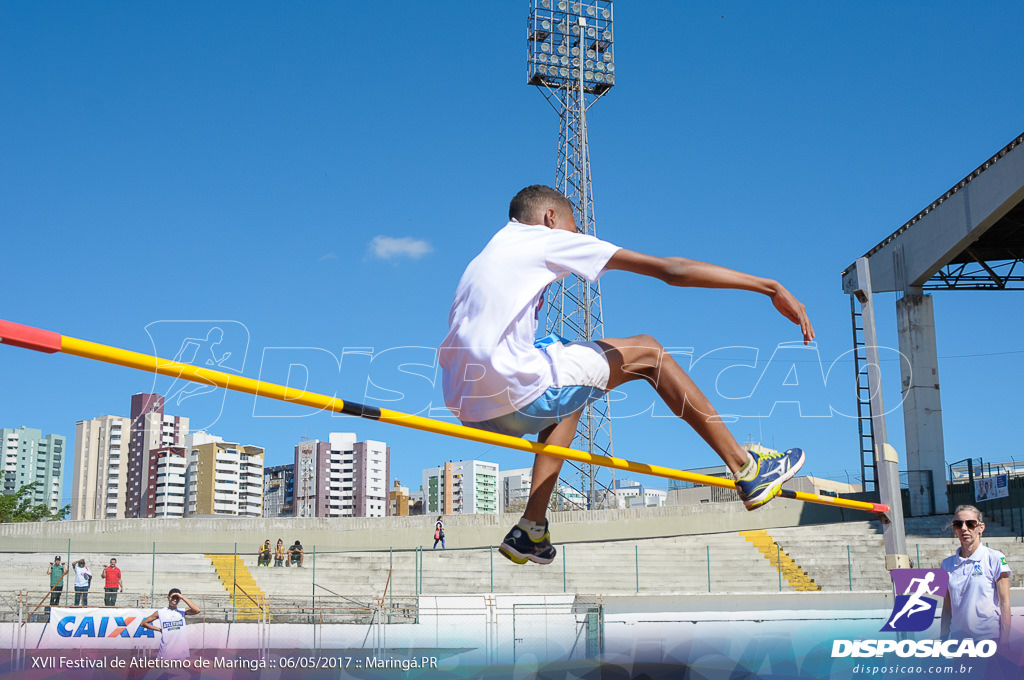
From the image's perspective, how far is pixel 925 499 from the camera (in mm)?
19344

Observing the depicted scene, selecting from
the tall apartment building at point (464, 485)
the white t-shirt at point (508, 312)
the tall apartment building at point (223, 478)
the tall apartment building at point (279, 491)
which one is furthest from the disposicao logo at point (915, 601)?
the tall apartment building at point (279, 491)

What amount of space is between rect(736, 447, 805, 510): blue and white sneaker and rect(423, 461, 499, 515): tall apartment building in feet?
378

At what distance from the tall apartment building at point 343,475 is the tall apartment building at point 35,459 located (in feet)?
91.3

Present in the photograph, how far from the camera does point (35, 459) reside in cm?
11250

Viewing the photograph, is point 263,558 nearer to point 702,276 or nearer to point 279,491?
point 702,276

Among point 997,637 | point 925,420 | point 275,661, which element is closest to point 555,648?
point 275,661

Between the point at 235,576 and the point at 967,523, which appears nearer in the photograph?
the point at 967,523

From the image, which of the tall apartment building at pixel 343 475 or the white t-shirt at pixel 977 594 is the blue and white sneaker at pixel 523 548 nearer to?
the white t-shirt at pixel 977 594

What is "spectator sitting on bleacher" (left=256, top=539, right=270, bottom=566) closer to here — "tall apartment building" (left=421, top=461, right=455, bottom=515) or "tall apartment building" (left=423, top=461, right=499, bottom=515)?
"tall apartment building" (left=421, top=461, right=455, bottom=515)

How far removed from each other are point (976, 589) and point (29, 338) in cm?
383

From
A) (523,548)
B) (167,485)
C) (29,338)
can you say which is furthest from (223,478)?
(29,338)

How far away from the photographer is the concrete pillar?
1898cm

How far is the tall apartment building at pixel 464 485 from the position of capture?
397 ft

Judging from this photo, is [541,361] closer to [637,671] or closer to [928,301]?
[637,671]
